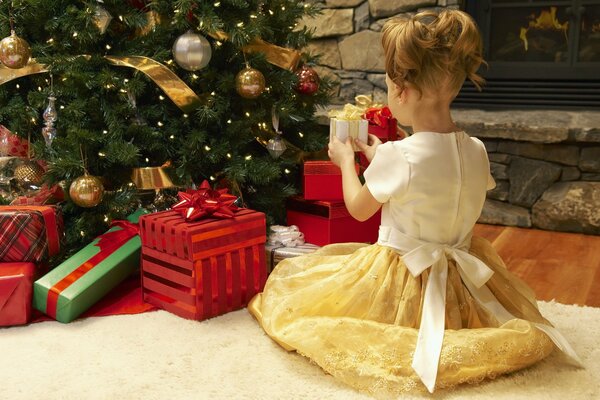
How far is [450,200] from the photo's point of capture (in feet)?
5.39

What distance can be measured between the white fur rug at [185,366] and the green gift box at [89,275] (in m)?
0.06

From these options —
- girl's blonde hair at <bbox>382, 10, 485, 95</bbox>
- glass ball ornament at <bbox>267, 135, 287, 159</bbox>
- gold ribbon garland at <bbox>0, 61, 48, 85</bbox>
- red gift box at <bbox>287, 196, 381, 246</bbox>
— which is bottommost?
red gift box at <bbox>287, 196, 381, 246</bbox>

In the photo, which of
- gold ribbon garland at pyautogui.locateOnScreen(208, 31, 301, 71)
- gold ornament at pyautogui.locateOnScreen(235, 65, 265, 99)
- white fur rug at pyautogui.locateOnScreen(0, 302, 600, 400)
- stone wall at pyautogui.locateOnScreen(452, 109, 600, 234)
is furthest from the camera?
stone wall at pyautogui.locateOnScreen(452, 109, 600, 234)

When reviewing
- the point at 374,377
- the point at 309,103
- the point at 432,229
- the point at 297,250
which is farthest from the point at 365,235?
the point at 374,377

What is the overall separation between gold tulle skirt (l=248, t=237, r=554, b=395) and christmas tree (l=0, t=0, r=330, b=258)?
1.93 feet

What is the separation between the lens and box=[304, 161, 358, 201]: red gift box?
2.30 meters

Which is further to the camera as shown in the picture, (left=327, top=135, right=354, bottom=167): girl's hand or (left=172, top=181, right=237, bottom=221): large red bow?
(left=172, top=181, right=237, bottom=221): large red bow

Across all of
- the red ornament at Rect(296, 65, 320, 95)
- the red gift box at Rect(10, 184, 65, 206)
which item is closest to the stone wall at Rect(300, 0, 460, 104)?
the red ornament at Rect(296, 65, 320, 95)

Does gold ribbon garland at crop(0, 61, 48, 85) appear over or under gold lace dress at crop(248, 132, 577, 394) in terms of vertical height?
over

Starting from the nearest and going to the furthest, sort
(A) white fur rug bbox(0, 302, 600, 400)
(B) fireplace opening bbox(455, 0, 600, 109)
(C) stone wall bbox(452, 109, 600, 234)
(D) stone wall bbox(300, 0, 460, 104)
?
(A) white fur rug bbox(0, 302, 600, 400) < (C) stone wall bbox(452, 109, 600, 234) < (B) fireplace opening bbox(455, 0, 600, 109) < (D) stone wall bbox(300, 0, 460, 104)

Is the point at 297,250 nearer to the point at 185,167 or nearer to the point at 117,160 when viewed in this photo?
the point at 185,167

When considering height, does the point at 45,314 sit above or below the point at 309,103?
below

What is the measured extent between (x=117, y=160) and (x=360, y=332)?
3.28ft

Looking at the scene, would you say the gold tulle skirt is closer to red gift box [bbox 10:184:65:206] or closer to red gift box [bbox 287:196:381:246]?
red gift box [bbox 287:196:381:246]
